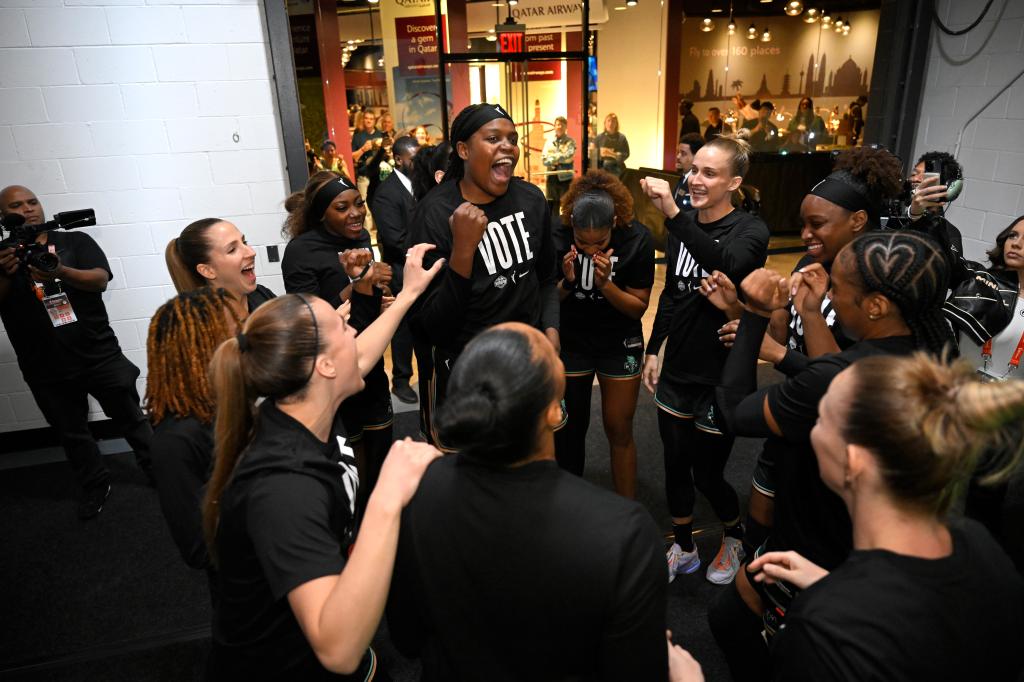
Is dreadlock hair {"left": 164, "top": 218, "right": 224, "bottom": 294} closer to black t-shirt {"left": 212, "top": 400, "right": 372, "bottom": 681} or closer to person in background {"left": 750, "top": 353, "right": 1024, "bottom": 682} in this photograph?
black t-shirt {"left": 212, "top": 400, "right": 372, "bottom": 681}

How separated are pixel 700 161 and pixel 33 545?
3747 mm

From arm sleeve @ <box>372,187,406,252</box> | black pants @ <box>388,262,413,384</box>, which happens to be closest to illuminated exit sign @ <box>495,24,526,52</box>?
arm sleeve @ <box>372,187,406,252</box>

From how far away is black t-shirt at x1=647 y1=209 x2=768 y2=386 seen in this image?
2486 millimetres

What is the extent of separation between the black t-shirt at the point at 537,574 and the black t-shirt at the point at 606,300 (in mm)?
1844

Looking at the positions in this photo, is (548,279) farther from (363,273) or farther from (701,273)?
(363,273)

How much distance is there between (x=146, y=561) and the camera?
3.10 meters

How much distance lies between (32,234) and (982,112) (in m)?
5.68

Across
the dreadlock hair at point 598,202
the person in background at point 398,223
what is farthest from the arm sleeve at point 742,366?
the person in background at point 398,223

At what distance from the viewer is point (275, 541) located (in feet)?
3.85

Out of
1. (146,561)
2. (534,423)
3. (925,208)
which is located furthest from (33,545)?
(925,208)

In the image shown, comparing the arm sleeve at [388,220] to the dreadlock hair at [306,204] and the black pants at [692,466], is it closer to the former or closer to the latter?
the dreadlock hair at [306,204]

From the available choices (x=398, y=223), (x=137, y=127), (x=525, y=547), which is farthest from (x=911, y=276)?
(x=137, y=127)

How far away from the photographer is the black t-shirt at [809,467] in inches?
60.0

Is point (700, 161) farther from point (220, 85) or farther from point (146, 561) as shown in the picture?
point (146, 561)
